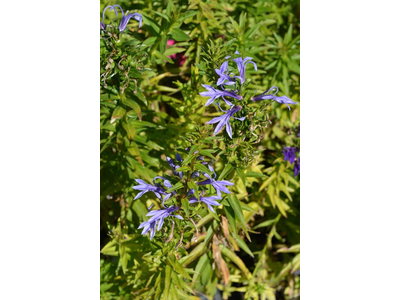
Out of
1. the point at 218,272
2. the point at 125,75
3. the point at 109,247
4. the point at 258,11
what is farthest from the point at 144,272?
the point at 258,11

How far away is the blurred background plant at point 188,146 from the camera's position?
1.15 meters

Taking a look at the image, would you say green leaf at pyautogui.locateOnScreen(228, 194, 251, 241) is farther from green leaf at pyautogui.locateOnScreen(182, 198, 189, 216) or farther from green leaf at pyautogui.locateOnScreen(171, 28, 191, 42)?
green leaf at pyautogui.locateOnScreen(171, 28, 191, 42)

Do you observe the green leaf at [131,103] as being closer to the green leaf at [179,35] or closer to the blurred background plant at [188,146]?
the blurred background plant at [188,146]

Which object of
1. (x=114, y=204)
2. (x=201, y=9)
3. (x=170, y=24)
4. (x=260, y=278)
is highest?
(x=201, y=9)

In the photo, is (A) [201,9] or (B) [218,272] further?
(B) [218,272]

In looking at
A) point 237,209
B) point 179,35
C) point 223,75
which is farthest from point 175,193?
point 179,35

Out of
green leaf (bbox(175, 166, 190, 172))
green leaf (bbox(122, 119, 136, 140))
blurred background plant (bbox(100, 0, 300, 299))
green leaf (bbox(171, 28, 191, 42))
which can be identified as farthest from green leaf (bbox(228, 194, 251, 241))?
green leaf (bbox(171, 28, 191, 42))

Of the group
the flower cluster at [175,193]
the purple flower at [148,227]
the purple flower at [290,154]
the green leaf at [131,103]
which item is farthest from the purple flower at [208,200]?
the purple flower at [290,154]

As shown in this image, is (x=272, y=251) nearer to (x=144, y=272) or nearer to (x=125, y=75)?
(x=144, y=272)

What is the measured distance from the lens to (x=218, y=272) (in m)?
1.59

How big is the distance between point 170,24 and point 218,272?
101 cm

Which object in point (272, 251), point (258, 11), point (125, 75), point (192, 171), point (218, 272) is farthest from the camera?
point (272, 251)

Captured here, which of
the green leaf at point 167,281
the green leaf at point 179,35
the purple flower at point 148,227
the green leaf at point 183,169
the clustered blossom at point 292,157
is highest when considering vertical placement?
the green leaf at point 179,35

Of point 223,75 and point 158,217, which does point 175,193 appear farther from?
point 223,75
